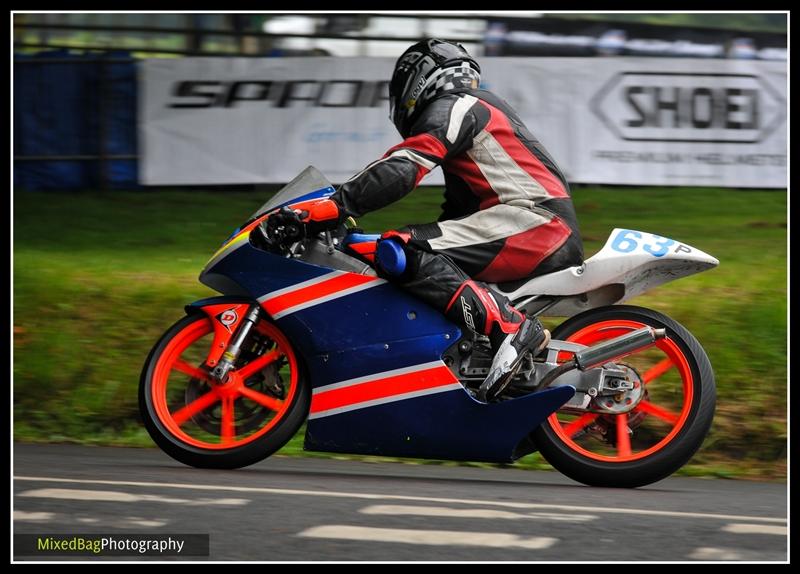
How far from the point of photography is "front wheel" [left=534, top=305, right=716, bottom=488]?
5871 millimetres

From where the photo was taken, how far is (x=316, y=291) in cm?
603

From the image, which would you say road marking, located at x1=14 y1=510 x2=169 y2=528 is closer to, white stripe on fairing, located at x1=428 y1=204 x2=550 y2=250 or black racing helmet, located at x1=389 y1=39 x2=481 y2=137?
white stripe on fairing, located at x1=428 y1=204 x2=550 y2=250

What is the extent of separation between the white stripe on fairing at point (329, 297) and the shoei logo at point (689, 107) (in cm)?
637

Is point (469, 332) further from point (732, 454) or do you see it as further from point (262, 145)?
point (262, 145)

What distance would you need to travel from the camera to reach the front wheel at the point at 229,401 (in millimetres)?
6078

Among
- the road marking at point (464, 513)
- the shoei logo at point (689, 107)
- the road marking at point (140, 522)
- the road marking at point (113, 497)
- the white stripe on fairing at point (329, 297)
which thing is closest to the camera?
the road marking at point (140, 522)

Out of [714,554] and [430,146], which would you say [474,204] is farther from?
[714,554]

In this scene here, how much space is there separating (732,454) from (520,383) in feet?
6.17

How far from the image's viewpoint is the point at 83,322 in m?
8.55

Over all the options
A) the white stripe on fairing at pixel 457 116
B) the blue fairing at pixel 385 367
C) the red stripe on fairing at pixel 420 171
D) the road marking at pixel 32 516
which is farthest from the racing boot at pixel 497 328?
the road marking at pixel 32 516

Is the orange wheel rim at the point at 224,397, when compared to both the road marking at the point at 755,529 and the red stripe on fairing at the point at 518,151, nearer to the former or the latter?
the red stripe on fairing at the point at 518,151

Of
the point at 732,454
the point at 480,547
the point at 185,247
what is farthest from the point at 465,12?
the point at 480,547

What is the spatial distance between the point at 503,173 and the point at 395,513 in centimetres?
164

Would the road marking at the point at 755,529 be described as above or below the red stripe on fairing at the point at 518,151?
below
